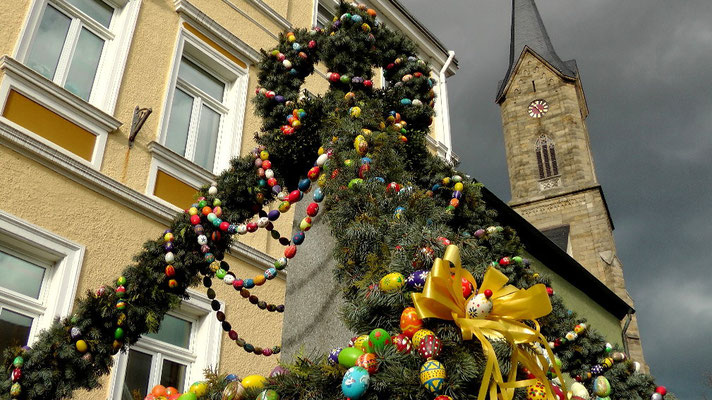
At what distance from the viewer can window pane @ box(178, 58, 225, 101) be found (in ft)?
24.9

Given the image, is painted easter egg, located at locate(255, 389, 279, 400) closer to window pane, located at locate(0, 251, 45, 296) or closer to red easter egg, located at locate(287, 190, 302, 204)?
red easter egg, located at locate(287, 190, 302, 204)

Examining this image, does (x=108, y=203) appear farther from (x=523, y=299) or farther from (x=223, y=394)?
(x=523, y=299)

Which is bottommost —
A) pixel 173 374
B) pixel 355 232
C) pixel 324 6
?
pixel 355 232

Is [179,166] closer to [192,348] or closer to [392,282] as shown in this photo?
[192,348]

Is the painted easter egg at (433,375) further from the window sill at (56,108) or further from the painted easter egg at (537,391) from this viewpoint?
the window sill at (56,108)

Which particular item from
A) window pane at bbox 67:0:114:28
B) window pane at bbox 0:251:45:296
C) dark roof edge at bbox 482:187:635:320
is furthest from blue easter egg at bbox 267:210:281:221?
dark roof edge at bbox 482:187:635:320

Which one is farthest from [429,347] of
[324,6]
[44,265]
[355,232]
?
[324,6]

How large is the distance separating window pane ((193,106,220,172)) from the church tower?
2677 cm

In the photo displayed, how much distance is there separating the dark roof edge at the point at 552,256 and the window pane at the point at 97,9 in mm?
8217

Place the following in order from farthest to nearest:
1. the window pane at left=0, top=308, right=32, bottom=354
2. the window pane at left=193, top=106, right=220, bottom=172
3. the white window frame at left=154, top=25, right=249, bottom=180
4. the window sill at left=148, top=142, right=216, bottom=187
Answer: the window pane at left=193, top=106, right=220, bottom=172 < the white window frame at left=154, top=25, right=249, bottom=180 < the window sill at left=148, top=142, right=216, bottom=187 < the window pane at left=0, top=308, right=32, bottom=354

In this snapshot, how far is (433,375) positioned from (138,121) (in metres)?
5.41

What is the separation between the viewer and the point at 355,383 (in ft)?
5.89

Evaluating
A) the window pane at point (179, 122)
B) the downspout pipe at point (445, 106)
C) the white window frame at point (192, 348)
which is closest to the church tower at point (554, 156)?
the downspout pipe at point (445, 106)

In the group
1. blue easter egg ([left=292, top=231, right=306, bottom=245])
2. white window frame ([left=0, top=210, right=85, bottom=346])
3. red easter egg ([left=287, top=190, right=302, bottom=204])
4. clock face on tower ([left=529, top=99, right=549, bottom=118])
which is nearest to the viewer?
blue easter egg ([left=292, top=231, right=306, bottom=245])
